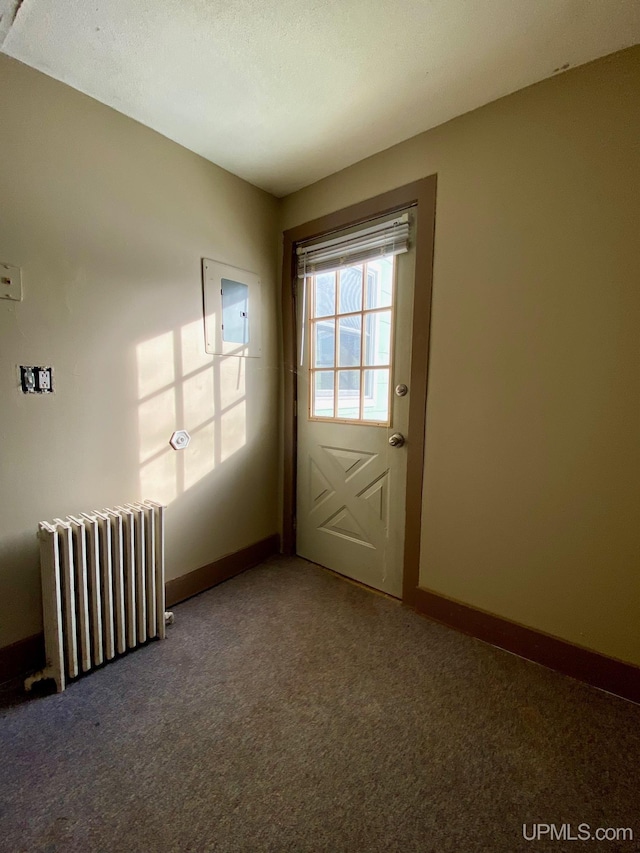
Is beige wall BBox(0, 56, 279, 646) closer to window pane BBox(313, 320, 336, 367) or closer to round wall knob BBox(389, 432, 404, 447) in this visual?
window pane BBox(313, 320, 336, 367)

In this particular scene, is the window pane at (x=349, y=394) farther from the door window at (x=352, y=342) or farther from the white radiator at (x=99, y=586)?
the white radiator at (x=99, y=586)

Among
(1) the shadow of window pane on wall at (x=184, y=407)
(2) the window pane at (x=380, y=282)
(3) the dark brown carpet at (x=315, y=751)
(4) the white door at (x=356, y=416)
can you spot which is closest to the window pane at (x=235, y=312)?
(1) the shadow of window pane on wall at (x=184, y=407)

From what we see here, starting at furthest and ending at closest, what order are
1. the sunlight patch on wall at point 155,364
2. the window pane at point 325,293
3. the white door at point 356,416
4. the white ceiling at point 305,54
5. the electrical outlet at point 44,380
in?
the window pane at point 325,293
the white door at point 356,416
the sunlight patch on wall at point 155,364
the electrical outlet at point 44,380
the white ceiling at point 305,54

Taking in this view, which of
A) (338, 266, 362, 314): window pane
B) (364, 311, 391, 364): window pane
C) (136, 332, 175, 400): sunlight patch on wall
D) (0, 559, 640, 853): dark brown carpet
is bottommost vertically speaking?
(0, 559, 640, 853): dark brown carpet

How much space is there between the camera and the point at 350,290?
2.22m

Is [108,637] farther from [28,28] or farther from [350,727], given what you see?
[28,28]

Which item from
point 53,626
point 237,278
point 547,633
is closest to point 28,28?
point 237,278

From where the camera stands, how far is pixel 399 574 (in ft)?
6.97

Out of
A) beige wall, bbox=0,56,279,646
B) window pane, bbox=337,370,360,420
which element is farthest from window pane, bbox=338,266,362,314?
beige wall, bbox=0,56,279,646

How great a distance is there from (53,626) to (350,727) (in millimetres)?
1217

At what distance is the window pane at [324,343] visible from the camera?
2338 mm

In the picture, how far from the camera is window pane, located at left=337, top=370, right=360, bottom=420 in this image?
225 cm

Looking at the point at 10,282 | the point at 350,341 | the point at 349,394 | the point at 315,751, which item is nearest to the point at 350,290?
the point at 350,341

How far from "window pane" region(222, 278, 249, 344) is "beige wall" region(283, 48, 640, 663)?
1.10 m
